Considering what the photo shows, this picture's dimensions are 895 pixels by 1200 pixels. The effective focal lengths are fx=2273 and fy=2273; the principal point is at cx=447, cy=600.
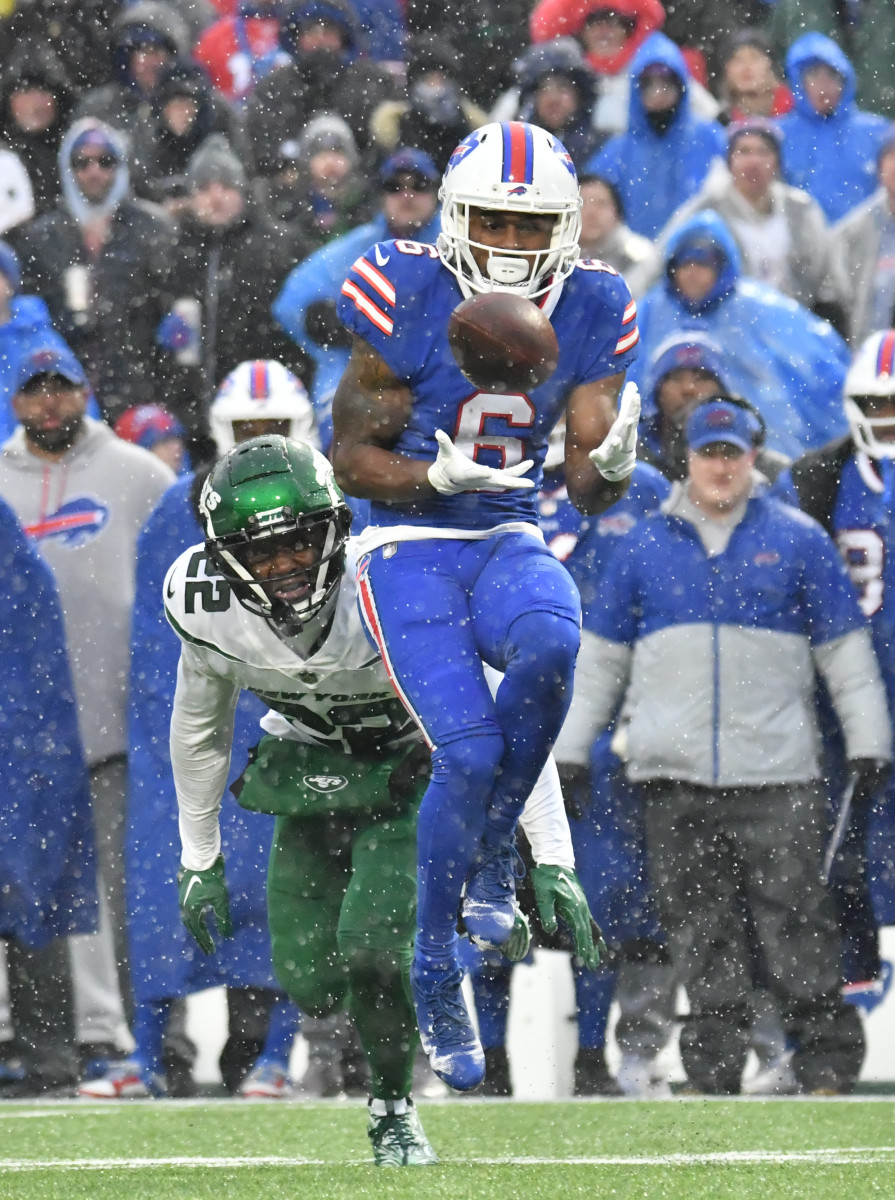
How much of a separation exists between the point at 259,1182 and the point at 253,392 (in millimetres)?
3200

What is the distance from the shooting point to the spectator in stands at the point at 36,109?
29.6 ft

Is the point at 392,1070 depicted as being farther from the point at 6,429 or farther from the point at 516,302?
the point at 6,429

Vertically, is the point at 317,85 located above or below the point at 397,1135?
above

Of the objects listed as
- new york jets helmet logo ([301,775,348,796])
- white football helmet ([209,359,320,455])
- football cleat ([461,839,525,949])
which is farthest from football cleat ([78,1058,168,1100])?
football cleat ([461,839,525,949])

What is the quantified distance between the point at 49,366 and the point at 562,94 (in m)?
2.28

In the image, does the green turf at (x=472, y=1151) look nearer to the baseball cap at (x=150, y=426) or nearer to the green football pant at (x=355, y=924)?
the green football pant at (x=355, y=924)

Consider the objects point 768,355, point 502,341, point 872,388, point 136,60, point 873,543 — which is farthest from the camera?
point 136,60

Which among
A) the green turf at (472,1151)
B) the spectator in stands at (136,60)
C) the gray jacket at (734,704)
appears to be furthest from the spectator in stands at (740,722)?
the spectator in stands at (136,60)

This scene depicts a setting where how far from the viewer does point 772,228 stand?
8.35m

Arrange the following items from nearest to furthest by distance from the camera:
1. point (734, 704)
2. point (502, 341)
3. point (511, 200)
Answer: point (502, 341), point (511, 200), point (734, 704)

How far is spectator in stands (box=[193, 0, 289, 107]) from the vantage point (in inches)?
368

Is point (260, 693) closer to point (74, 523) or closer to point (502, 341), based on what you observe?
point (502, 341)

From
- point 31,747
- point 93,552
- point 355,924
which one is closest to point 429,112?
point 93,552

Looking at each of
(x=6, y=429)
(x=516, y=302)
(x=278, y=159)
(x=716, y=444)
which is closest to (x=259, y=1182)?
(x=516, y=302)
